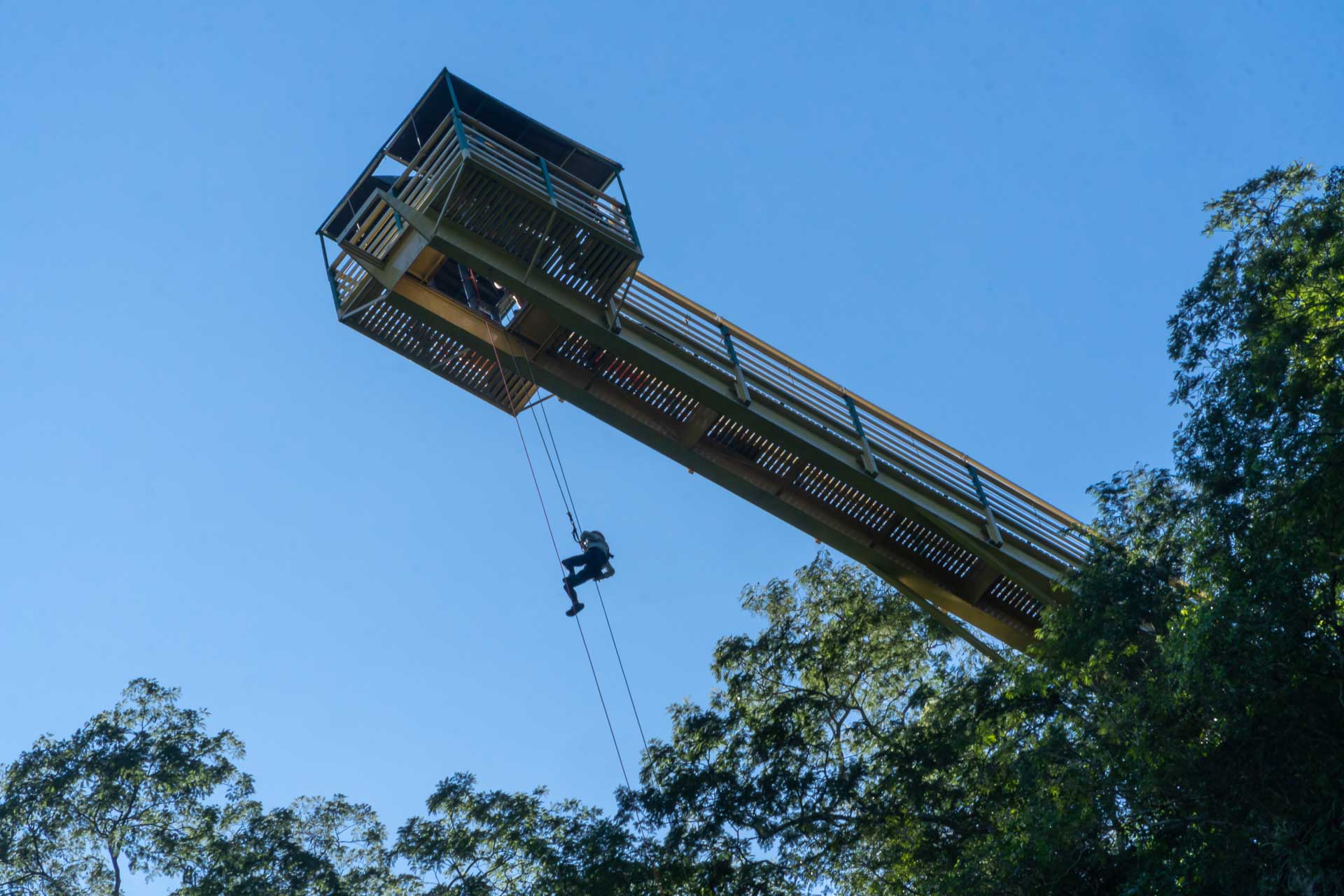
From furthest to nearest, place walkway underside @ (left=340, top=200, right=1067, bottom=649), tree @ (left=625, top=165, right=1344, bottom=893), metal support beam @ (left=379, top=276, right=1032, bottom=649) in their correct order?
metal support beam @ (left=379, top=276, right=1032, bottom=649)
walkway underside @ (left=340, top=200, right=1067, bottom=649)
tree @ (left=625, top=165, right=1344, bottom=893)

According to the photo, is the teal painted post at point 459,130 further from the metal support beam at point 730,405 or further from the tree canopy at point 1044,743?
the tree canopy at point 1044,743

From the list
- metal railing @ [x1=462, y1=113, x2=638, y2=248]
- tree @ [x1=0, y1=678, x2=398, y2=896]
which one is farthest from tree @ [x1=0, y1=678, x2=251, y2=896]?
metal railing @ [x1=462, y1=113, x2=638, y2=248]

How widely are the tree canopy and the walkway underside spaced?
1090 millimetres

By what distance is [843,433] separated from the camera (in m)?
13.7

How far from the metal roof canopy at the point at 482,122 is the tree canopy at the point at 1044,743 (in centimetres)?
615

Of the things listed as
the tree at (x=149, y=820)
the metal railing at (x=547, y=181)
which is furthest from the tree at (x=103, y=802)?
the metal railing at (x=547, y=181)

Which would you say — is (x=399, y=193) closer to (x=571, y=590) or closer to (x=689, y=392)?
(x=689, y=392)

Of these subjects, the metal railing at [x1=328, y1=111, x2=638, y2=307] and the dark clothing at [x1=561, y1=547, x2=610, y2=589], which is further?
the dark clothing at [x1=561, y1=547, x2=610, y2=589]

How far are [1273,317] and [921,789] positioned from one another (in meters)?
6.58

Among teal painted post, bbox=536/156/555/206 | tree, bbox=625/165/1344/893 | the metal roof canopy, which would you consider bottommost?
tree, bbox=625/165/1344/893

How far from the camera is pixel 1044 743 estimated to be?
1256 centimetres

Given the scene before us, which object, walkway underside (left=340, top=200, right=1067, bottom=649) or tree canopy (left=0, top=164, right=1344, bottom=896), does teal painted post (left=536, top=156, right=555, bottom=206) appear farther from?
tree canopy (left=0, top=164, right=1344, bottom=896)

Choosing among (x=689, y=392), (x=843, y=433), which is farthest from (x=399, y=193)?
(x=843, y=433)

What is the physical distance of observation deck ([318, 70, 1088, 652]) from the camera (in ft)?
39.8
